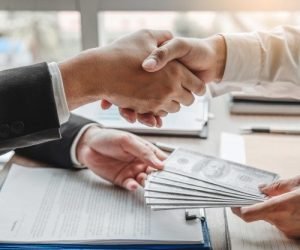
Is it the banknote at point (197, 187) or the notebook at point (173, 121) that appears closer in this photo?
the banknote at point (197, 187)

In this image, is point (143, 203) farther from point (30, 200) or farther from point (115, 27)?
point (115, 27)

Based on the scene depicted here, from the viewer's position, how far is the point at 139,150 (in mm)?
1025

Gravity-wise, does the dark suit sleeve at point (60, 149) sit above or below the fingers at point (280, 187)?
above

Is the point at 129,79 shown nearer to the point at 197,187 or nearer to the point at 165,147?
the point at 165,147

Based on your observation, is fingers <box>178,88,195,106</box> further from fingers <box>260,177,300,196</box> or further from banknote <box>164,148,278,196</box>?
fingers <box>260,177,300,196</box>

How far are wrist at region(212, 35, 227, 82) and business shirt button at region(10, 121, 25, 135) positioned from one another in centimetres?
48

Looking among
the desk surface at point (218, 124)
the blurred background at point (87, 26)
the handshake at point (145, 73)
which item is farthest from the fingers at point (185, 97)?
the blurred background at point (87, 26)

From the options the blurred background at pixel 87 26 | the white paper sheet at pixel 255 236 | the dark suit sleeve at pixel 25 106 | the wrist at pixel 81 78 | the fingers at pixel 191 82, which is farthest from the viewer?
the blurred background at pixel 87 26

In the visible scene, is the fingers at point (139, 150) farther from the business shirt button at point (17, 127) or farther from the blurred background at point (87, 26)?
the blurred background at point (87, 26)

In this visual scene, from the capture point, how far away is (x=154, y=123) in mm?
1146

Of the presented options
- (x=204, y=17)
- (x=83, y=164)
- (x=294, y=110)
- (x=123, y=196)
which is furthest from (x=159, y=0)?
(x=123, y=196)

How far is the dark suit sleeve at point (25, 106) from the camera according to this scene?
3.00 feet

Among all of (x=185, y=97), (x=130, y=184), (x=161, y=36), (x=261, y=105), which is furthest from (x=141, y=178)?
(x=261, y=105)

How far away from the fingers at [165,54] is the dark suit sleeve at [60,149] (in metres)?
0.21
